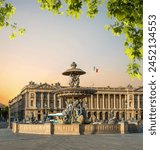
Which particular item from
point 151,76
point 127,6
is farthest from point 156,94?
point 127,6

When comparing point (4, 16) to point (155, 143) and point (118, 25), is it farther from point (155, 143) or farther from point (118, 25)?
point (155, 143)

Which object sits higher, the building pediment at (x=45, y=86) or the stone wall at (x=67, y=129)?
the building pediment at (x=45, y=86)

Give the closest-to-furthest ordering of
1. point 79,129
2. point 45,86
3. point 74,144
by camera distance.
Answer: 1. point 74,144
2. point 79,129
3. point 45,86

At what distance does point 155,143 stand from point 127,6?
4455mm

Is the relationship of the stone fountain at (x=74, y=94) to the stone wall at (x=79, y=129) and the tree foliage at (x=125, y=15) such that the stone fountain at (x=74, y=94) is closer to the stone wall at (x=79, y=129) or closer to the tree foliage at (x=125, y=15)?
the stone wall at (x=79, y=129)

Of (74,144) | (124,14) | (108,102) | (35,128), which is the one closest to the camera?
(124,14)

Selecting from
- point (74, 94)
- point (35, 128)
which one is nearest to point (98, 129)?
point (74, 94)

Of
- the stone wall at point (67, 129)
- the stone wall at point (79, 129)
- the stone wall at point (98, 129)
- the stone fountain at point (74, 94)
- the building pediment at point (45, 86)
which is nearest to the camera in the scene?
the stone wall at point (67, 129)

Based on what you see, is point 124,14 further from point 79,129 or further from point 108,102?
point 108,102

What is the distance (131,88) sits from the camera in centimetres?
14588

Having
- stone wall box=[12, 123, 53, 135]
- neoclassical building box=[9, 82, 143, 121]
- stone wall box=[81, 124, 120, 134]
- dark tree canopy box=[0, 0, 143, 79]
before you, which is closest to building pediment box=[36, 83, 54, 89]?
neoclassical building box=[9, 82, 143, 121]

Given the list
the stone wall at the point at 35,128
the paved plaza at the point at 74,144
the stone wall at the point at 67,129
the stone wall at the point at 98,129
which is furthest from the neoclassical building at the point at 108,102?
the paved plaza at the point at 74,144

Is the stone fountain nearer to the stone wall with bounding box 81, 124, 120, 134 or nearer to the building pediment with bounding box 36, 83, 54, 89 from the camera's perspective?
the stone wall with bounding box 81, 124, 120, 134

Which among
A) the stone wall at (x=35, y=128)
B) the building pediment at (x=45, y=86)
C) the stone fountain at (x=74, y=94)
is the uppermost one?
the building pediment at (x=45, y=86)
